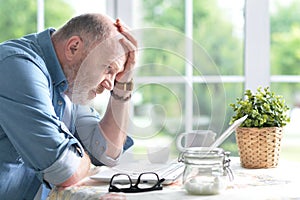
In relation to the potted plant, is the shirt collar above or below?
above

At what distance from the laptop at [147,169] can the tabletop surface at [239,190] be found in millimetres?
20

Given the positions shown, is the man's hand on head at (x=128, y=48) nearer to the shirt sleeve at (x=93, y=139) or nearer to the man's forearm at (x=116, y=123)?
the man's forearm at (x=116, y=123)

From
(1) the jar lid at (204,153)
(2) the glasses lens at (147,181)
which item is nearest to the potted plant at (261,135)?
(1) the jar lid at (204,153)

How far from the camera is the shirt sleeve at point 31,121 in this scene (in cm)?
154

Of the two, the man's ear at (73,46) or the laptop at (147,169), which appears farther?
the man's ear at (73,46)

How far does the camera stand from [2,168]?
5.59 ft

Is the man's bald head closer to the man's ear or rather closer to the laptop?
the man's ear

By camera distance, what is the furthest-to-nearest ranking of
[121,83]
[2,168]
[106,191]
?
1. [121,83]
2. [2,168]
3. [106,191]

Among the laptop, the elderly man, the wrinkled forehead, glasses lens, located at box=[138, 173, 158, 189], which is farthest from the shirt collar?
glasses lens, located at box=[138, 173, 158, 189]

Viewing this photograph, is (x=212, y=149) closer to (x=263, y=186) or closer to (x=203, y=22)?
(x=263, y=186)

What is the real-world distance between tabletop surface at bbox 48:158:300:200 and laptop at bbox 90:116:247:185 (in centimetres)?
2

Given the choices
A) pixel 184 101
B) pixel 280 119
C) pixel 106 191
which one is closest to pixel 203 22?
pixel 184 101

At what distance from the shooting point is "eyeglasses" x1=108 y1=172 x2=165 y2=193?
1.47 meters

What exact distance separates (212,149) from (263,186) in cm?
17
